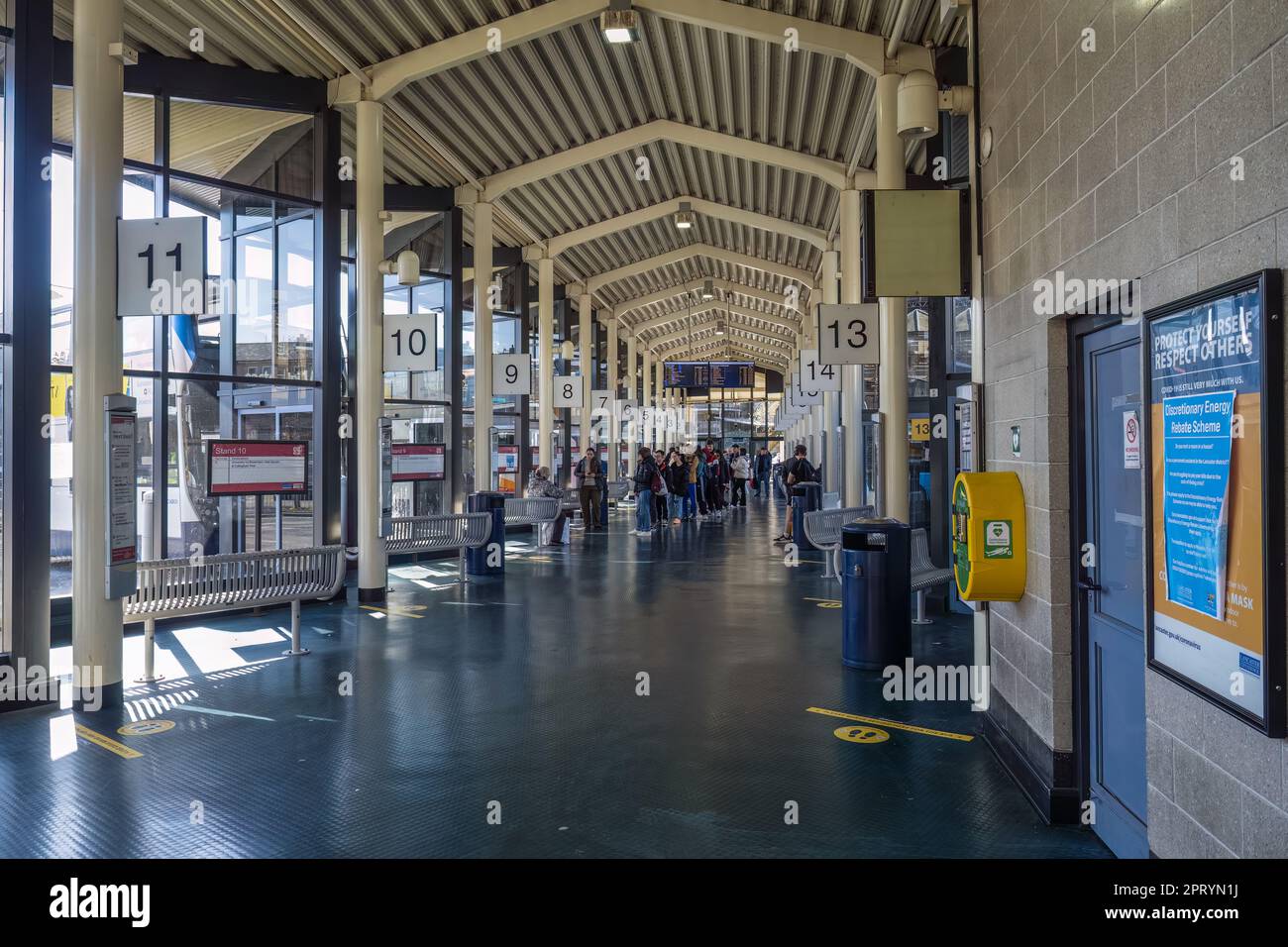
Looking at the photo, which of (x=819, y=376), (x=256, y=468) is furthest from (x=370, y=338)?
(x=819, y=376)

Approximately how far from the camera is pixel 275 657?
7648 mm

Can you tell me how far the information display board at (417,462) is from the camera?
1327 centimetres

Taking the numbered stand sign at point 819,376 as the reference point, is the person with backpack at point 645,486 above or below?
below

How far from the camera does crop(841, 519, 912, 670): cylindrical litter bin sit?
699 centimetres

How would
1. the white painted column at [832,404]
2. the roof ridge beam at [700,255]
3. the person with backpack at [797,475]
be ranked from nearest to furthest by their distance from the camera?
the person with backpack at [797,475], the white painted column at [832,404], the roof ridge beam at [700,255]

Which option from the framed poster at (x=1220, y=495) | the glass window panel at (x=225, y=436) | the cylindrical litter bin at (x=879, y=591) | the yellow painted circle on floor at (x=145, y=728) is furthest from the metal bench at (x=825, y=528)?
the framed poster at (x=1220, y=495)

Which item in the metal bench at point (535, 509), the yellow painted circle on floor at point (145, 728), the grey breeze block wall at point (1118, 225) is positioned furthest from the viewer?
the metal bench at point (535, 509)

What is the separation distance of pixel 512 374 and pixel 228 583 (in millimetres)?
7296

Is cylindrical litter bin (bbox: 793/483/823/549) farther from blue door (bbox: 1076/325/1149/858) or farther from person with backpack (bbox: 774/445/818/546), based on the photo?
blue door (bbox: 1076/325/1149/858)

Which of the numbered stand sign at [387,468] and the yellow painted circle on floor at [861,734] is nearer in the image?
the yellow painted circle on floor at [861,734]

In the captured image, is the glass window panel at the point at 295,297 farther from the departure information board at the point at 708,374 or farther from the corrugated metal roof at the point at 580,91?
the departure information board at the point at 708,374

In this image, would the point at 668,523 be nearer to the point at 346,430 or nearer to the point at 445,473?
the point at 445,473

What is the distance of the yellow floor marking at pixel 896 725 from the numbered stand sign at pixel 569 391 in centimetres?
1197

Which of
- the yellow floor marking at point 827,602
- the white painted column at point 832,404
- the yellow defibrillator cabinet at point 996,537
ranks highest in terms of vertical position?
the white painted column at point 832,404
